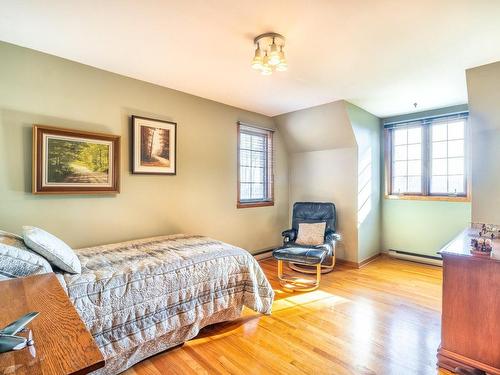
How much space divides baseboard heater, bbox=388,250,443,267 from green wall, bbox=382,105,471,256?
5cm

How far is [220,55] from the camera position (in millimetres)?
2398

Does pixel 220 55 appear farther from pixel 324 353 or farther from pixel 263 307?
pixel 324 353

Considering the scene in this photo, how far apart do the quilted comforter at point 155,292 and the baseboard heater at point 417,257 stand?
9.82ft

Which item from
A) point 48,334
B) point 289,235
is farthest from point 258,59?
point 289,235

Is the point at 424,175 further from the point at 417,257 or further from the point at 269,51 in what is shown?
the point at 269,51

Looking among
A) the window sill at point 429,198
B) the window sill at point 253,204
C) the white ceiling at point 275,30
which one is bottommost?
the window sill at point 253,204

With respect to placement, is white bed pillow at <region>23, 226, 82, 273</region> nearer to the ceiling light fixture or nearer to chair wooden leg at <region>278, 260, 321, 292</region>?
the ceiling light fixture

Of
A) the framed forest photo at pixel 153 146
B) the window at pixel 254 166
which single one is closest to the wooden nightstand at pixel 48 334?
the framed forest photo at pixel 153 146

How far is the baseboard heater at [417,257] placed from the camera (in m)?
4.05

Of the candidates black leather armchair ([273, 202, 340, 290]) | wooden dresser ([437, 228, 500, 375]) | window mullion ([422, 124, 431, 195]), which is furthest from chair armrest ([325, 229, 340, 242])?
wooden dresser ([437, 228, 500, 375])

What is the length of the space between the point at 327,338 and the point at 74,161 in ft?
9.19

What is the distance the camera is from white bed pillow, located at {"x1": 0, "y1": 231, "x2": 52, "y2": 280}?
1.44 m

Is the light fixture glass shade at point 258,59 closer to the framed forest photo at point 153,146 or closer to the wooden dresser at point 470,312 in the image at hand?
the framed forest photo at point 153,146

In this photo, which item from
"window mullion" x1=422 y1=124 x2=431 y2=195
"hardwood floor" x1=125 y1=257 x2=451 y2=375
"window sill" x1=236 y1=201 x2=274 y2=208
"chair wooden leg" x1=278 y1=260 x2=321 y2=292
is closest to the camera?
"hardwood floor" x1=125 y1=257 x2=451 y2=375
